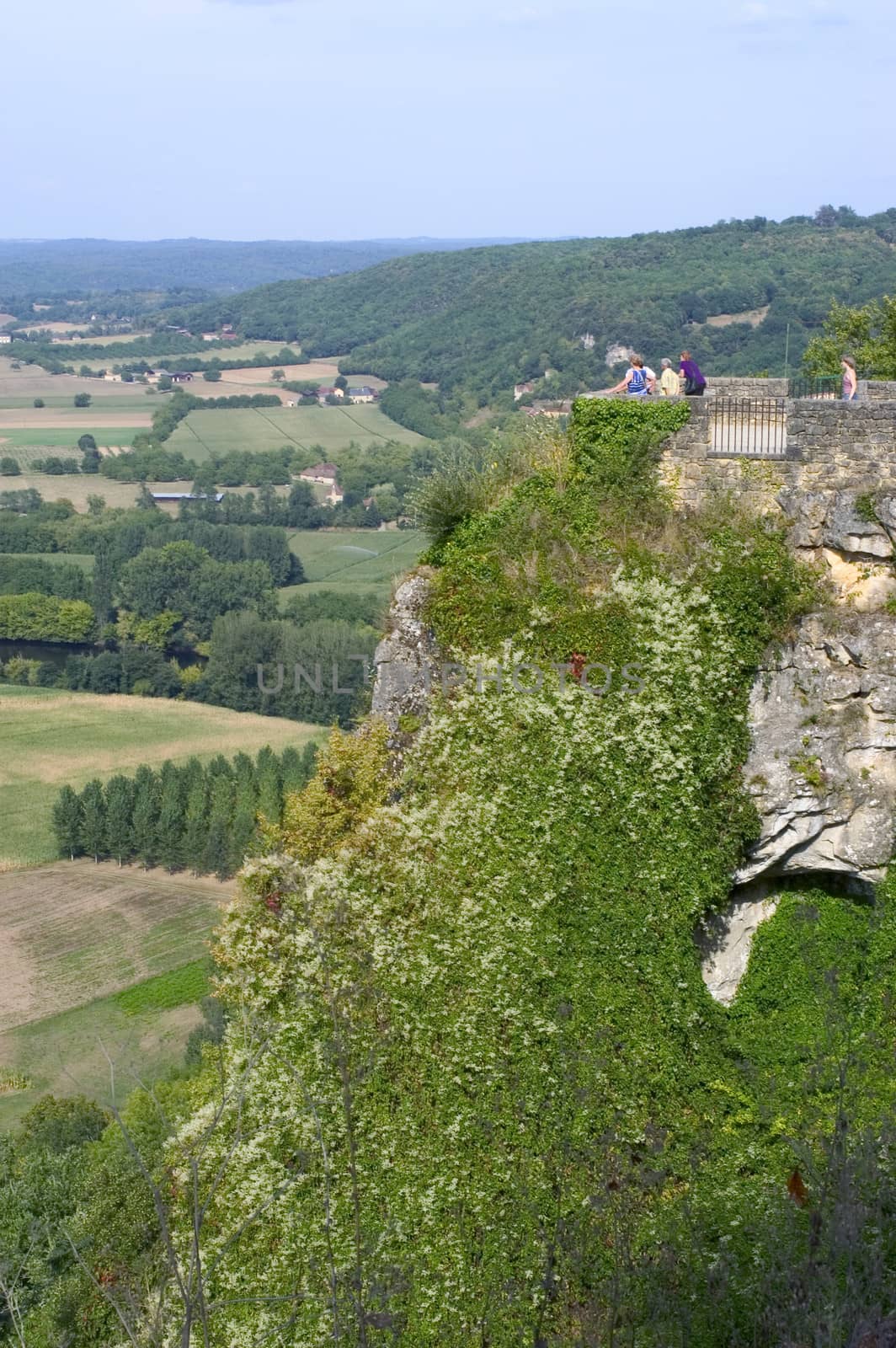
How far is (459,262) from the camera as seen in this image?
158 m

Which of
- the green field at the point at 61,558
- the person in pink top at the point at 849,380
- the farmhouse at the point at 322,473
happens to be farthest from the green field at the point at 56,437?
the person in pink top at the point at 849,380

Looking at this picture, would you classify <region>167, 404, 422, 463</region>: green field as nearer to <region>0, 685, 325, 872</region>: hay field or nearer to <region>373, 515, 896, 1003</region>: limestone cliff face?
<region>0, 685, 325, 872</region>: hay field

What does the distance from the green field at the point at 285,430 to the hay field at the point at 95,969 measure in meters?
69.1

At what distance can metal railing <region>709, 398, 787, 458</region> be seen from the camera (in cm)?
A: 1265

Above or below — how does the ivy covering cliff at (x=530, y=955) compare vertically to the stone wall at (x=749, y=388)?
below

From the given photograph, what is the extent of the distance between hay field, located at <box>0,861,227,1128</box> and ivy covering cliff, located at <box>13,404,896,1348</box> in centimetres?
1642

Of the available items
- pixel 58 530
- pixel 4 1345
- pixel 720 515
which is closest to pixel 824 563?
pixel 720 515

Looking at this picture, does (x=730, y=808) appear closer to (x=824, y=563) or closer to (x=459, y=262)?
(x=824, y=563)

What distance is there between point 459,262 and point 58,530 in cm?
7335

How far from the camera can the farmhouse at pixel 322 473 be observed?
361 feet

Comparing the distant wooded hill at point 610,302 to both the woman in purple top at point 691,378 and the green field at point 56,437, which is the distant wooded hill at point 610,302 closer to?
the green field at point 56,437

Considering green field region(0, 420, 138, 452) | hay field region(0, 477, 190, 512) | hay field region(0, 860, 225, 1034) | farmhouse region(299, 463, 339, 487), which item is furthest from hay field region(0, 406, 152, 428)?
hay field region(0, 860, 225, 1034)

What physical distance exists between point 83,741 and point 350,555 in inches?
1345

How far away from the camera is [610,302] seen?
89250 millimetres
